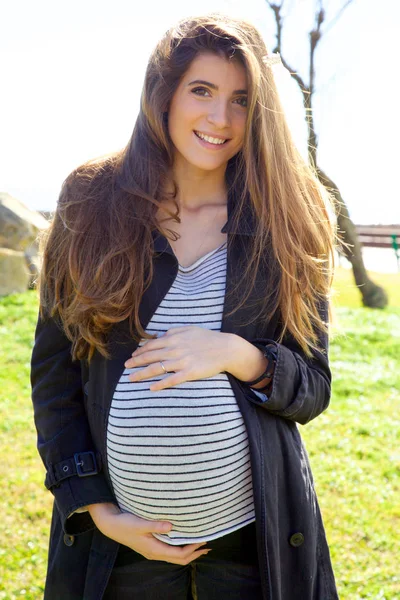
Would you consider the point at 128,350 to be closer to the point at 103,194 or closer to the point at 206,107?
the point at 103,194

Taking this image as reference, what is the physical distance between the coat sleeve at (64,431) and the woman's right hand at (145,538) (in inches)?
3.3

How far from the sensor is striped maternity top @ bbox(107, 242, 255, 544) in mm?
1595

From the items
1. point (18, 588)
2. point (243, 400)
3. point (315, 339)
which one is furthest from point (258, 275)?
point (18, 588)

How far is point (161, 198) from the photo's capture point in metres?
1.96

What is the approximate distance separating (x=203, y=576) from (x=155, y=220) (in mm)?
989

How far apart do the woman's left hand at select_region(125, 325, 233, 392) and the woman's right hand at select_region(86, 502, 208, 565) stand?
13.8 inches

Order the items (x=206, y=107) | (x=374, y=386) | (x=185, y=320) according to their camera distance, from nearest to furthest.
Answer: (x=185, y=320) < (x=206, y=107) < (x=374, y=386)

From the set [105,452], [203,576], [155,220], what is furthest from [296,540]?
[155,220]

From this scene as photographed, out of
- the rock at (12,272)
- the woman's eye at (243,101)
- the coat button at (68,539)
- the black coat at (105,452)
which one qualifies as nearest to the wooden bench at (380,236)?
the rock at (12,272)

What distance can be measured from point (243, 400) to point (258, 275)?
1.20ft

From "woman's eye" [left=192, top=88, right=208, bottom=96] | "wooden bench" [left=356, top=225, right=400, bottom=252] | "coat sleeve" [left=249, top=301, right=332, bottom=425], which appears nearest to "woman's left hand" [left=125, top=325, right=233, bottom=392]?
"coat sleeve" [left=249, top=301, right=332, bottom=425]

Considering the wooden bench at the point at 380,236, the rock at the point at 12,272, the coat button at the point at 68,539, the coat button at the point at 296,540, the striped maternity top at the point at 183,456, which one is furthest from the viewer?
the wooden bench at the point at 380,236

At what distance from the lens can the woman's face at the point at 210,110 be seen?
1.84 metres

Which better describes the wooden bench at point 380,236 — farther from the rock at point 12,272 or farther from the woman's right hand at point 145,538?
the woman's right hand at point 145,538
